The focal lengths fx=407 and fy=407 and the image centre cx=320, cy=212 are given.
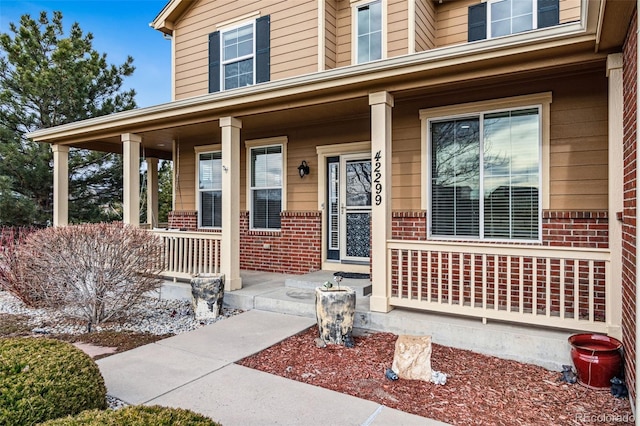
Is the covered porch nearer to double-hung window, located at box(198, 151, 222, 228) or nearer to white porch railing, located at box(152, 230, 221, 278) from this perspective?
white porch railing, located at box(152, 230, 221, 278)

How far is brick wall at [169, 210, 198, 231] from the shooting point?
8.59m

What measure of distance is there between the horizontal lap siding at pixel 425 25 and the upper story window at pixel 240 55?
9.13 feet

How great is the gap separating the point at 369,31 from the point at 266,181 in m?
3.23

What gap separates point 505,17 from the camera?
630 centimetres

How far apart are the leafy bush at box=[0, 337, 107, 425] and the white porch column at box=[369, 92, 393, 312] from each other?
3.05 m

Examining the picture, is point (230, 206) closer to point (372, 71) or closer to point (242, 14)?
point (372, 71)

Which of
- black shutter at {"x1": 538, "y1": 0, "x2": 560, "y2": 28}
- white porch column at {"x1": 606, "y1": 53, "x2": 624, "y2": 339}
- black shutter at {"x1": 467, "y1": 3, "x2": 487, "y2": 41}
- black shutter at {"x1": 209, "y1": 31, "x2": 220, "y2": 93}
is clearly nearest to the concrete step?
white porch column at {"x1": 606, "y1": 53, "x2": 624, "y2": 339}

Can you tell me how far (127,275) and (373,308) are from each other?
3.10 meters

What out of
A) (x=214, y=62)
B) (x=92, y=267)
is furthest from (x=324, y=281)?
(x=214, y=62)

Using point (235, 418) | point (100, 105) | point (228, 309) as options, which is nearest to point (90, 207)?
point (100, 105)

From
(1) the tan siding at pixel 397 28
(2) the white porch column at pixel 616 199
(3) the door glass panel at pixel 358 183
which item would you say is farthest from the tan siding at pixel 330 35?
(2) the white porch column at pixel 616 199

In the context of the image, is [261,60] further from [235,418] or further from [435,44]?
[235,418]

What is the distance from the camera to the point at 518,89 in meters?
5.14

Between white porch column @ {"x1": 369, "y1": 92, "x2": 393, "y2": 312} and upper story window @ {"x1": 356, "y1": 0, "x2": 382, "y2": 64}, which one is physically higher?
upper story window @ {"x1": 356, "y1": 0, "x2": 382, "y2": 64}
